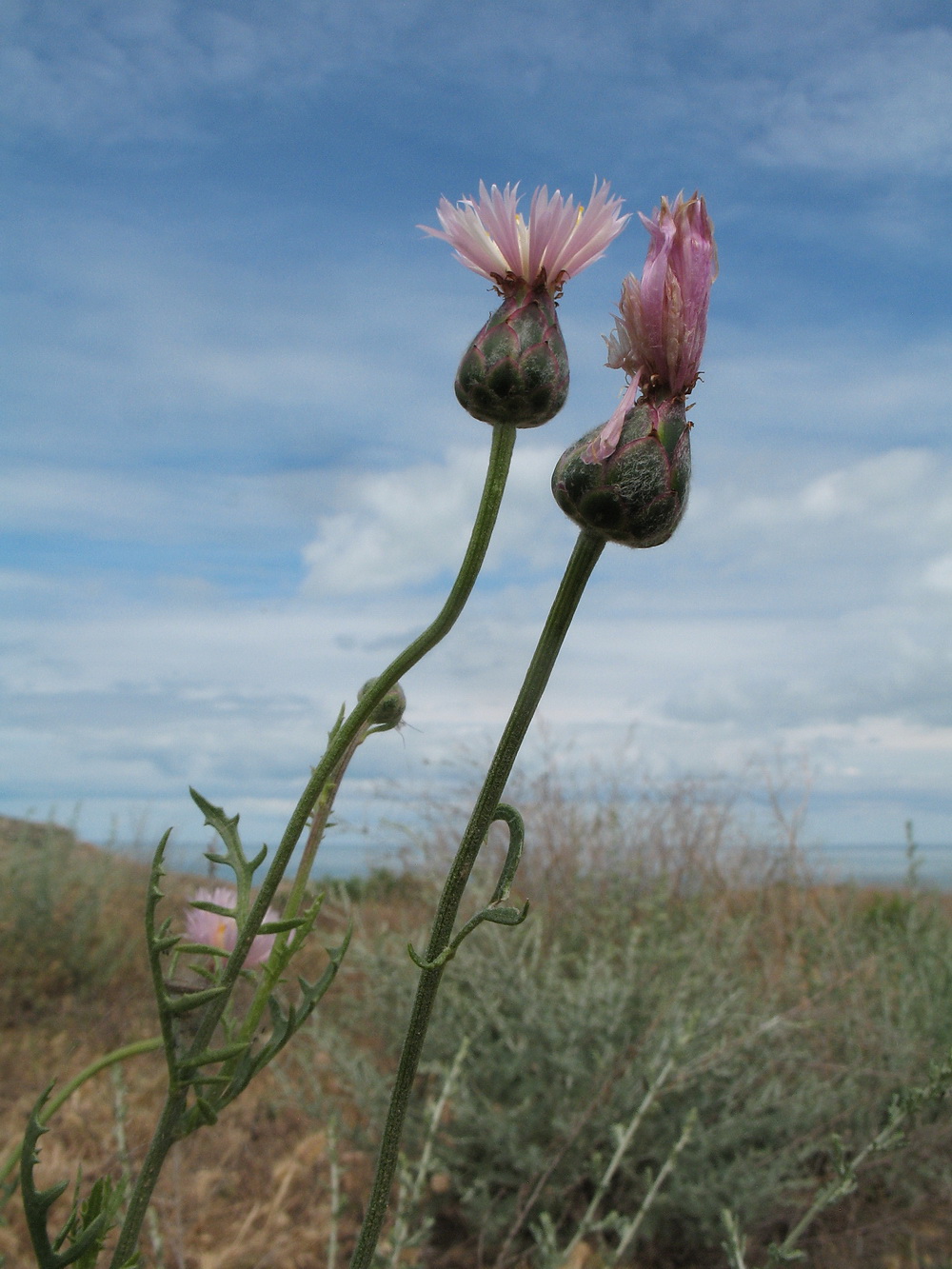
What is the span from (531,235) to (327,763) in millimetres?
493

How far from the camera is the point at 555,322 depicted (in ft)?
2.85

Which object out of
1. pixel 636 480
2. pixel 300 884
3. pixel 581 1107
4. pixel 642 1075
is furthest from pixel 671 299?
pixel 581 1107

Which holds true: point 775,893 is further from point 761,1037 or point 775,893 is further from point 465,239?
point 465,239

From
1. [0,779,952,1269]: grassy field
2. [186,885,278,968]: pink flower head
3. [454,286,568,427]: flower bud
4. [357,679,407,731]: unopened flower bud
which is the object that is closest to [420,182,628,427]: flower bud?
[454,286,568,427]: flower bud

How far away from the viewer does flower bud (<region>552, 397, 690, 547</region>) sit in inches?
28.3

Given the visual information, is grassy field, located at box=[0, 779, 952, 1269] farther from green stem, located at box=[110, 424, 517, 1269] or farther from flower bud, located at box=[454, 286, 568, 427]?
flower bud, located at box=[454, 286, 568, 427]

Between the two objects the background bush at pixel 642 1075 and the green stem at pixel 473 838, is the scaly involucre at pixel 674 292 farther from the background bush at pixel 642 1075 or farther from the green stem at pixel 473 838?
the background bush at pixel 642 1075

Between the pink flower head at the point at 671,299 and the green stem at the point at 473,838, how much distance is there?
0.35ft

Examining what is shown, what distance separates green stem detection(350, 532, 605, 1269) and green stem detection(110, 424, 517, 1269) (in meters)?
0.07

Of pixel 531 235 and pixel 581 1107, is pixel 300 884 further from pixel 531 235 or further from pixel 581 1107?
pixel 581 1107

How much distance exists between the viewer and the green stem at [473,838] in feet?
2.25

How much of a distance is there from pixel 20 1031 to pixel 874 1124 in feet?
12.3

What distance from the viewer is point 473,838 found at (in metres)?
0.70

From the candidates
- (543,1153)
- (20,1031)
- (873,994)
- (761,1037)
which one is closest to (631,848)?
(873,994)
